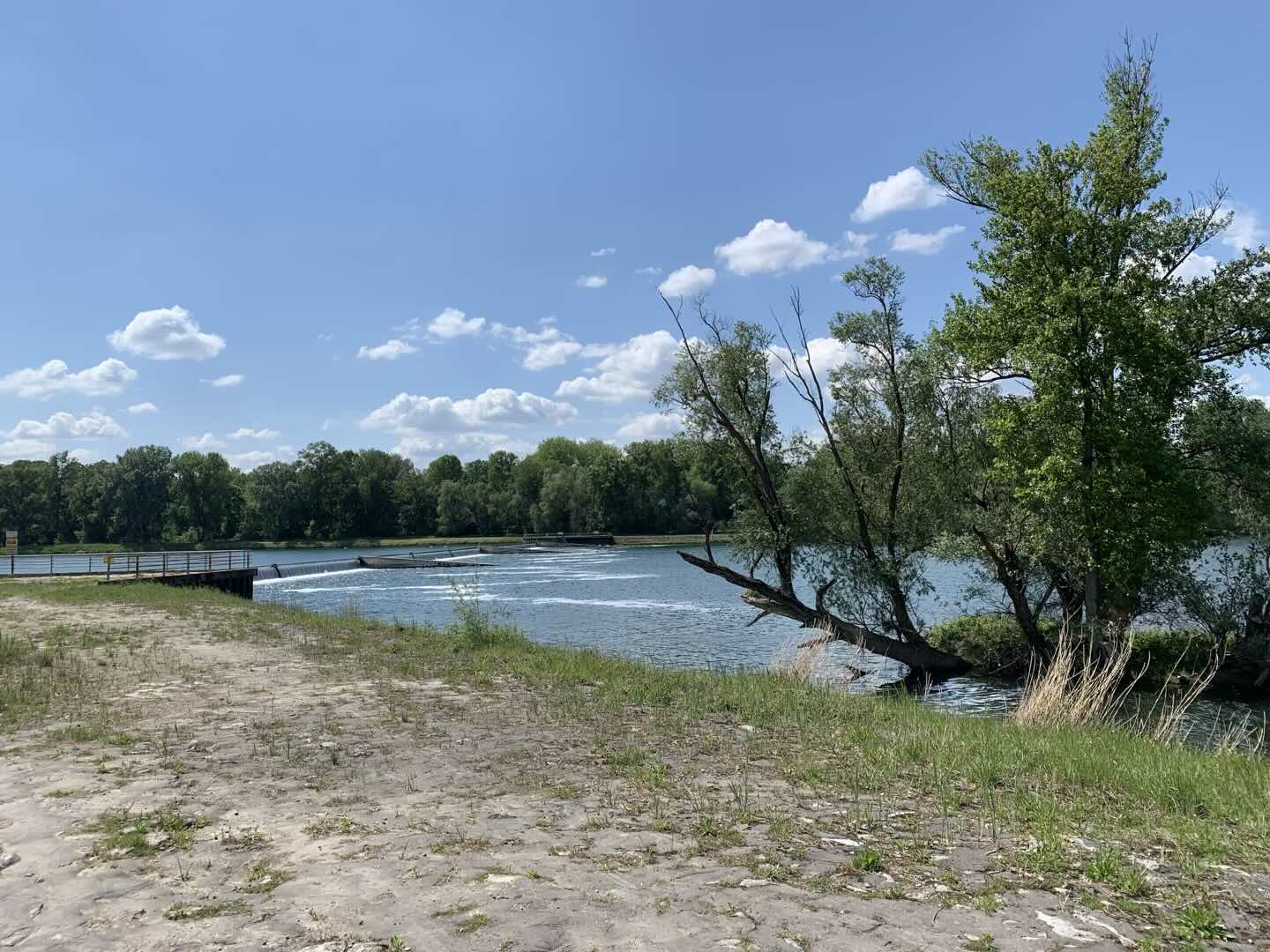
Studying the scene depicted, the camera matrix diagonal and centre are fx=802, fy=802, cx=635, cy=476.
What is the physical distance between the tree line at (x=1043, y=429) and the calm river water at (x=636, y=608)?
210 cm

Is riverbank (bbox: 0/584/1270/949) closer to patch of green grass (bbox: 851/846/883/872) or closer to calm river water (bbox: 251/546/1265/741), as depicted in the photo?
patch of green grass (bbox: 851/846/883/872)

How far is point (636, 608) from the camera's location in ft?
117

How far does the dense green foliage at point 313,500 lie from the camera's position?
364 feet

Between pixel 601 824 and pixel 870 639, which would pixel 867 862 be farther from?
pixel 870 639

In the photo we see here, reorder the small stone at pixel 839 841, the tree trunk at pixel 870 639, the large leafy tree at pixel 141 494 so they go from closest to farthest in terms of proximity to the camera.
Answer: the small stone at pixel 839 841
the tree trunk at pixel 870 639
the large leafy tree at pixel 141 494

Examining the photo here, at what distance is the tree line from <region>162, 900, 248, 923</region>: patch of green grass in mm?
16659

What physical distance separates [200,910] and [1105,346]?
1898 cm

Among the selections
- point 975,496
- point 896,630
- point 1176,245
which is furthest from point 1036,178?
point 896,630

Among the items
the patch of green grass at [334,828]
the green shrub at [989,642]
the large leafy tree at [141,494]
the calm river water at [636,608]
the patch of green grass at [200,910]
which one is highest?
the large leafy tree at [141,494]

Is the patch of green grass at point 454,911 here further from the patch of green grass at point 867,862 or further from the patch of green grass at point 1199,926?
the patch of green grass at point 1199,926

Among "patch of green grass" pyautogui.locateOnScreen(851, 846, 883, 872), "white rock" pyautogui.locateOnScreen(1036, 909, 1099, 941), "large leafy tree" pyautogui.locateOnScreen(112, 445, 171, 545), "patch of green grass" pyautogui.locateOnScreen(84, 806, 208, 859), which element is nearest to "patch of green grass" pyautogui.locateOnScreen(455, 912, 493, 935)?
"patch of green grass" pyautogui.locateOnScreen(851, 846, 883, 872)

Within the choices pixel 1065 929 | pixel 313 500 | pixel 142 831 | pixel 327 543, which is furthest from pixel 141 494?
pixel 1065 929

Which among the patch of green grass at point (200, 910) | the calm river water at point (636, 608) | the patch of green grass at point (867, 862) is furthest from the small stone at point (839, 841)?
the calm river water at point (636, 608)

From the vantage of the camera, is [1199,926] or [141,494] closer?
[1199,926]
